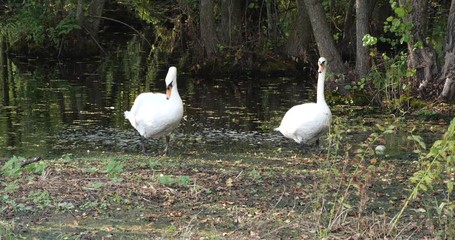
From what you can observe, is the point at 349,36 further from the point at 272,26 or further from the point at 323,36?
the point at 323,36

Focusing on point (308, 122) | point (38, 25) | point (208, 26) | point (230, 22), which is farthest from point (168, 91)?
point (38, 25)

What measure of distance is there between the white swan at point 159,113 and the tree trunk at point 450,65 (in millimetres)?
5851

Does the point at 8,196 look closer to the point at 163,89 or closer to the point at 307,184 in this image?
the point at 307,184

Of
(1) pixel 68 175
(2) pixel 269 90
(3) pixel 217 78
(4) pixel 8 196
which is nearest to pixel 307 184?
(1) pixel 68 175

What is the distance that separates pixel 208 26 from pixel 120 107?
5970 mm

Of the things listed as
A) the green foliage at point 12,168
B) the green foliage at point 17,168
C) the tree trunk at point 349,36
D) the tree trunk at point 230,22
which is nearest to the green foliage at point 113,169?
the green foliage at point 17,168

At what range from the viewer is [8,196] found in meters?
8.20

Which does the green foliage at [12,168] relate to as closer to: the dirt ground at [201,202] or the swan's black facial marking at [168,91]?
the dirt ground at [201,202]

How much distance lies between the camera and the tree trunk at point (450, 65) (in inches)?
624

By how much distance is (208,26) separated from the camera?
74.6ft

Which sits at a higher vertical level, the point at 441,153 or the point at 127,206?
the point at 441,153

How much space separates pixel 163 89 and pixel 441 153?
14.0m

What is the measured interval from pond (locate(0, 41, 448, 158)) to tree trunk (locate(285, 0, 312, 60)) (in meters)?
1.11

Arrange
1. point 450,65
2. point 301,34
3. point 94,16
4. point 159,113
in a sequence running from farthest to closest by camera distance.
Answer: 1. point 94,16
2. point 301,34
3. point 450,65
4. point 159,113
